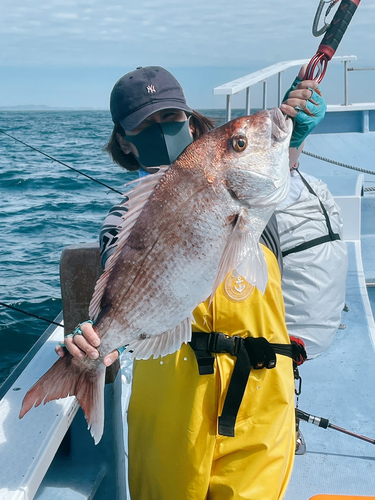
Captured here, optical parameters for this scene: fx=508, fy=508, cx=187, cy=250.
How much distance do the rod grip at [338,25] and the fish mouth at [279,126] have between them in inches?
18.2

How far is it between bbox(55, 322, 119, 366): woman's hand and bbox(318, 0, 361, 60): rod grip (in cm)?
128

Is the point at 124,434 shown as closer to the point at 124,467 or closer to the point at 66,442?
the point at 124,467

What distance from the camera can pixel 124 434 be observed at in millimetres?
2738

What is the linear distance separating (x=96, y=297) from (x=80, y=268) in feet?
3.68

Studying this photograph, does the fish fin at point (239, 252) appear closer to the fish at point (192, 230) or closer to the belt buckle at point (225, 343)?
the fish at point (192, 230)

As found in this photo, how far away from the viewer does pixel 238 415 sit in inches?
69.6

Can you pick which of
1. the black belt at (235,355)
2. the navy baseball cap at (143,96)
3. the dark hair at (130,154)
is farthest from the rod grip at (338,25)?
the black belt at (235,355)

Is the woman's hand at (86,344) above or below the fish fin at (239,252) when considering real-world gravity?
below

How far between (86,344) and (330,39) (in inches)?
54.8

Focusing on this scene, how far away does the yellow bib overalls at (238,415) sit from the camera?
175 cm

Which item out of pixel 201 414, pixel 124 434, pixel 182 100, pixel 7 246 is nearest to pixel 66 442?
pixel 124 434

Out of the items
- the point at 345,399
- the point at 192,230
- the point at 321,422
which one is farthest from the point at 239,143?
the point at 345,399

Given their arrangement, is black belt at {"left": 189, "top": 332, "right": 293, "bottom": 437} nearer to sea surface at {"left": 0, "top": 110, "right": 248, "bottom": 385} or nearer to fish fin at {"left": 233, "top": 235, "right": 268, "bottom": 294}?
fish fin at {"left": 233, "top": 235, "right": 268, "bottom": 294}

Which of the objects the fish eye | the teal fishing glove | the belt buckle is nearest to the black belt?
the belt buckle
